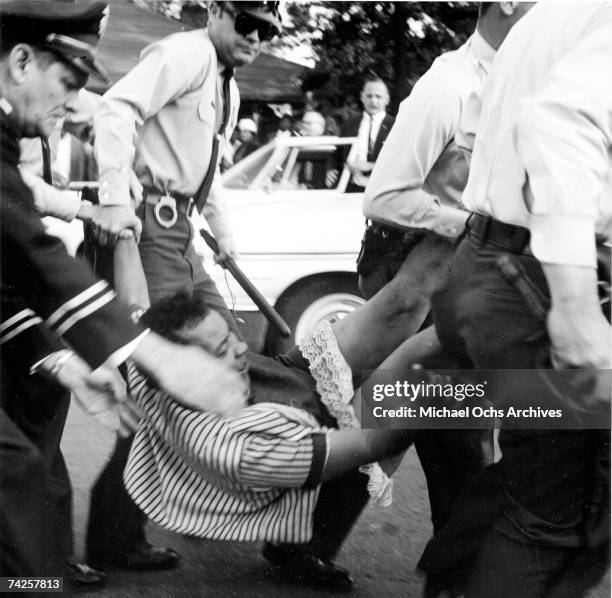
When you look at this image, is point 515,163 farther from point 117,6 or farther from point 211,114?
point 117,6

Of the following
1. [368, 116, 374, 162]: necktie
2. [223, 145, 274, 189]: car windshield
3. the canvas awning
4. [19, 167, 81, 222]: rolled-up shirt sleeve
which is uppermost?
the canvas awning

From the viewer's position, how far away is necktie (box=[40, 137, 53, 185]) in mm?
2459

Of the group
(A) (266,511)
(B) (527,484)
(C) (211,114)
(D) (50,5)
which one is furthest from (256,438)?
(D) (50,5)

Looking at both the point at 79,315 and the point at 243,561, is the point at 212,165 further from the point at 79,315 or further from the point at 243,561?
the point at 243,561

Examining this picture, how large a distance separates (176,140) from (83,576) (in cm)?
119

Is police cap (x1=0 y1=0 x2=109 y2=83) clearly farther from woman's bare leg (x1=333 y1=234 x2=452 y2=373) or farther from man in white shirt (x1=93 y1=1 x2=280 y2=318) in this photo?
woman's bare leg (x1=333 y1=234 x2=452 y2=373)

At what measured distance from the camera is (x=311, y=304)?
259cm

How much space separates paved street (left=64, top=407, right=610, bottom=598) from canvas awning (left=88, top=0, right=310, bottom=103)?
3.15 feet

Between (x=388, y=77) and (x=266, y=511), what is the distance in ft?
3.78

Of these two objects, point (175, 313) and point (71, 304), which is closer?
point (71, 304)

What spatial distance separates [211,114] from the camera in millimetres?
2535

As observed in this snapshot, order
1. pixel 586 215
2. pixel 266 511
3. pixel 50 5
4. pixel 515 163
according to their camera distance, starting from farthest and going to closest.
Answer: pixel 266 511 → pixel 50 5 → pixel 515 163 → pixel 586 215

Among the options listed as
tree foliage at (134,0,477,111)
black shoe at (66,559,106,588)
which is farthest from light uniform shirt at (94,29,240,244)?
black shoe at (66,559,106,588)

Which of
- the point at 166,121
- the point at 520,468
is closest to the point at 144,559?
the point at 520,468
